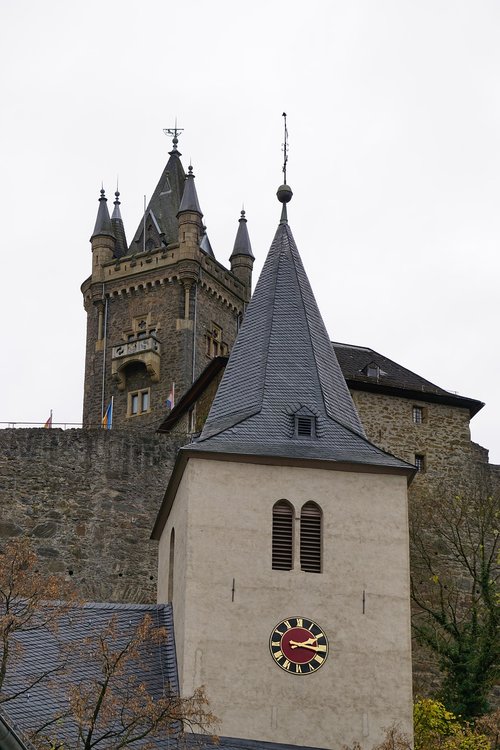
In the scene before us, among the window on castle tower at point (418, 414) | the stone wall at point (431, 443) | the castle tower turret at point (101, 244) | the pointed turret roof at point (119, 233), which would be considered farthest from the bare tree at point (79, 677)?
the pointed turret roof at point (119, 233)

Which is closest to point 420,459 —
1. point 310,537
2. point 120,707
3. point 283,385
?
point 283,385

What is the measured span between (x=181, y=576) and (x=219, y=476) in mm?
1557

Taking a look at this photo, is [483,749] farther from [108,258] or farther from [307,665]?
[108,258]

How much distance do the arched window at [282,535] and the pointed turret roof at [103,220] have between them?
41.8 meters

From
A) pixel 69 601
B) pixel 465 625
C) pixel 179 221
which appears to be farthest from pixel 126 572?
pixel 179 221

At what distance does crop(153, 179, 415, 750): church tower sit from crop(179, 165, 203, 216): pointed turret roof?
3806cm

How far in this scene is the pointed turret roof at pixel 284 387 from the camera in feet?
84.6

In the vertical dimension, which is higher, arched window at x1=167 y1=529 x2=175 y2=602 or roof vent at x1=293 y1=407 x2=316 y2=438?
roof vent at x1=293 y1=407 x2=316 y2=438

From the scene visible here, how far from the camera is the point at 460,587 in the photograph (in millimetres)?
37562

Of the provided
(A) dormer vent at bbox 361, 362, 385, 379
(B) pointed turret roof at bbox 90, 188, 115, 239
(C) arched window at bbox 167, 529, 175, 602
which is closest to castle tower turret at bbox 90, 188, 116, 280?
(B) pointed turret roof at bbox 90, 188, 115, 239

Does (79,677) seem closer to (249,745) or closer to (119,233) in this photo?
(249,745)

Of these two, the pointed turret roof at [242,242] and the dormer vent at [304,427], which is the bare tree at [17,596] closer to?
the dormer vent at [304,427]

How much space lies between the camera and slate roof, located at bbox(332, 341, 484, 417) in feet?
132

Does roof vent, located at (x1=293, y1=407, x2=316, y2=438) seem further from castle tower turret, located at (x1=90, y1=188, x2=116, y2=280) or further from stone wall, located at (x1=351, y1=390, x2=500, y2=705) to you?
castle tower turret, located at (x1=90, y1=188, x2=116, y2=280)
